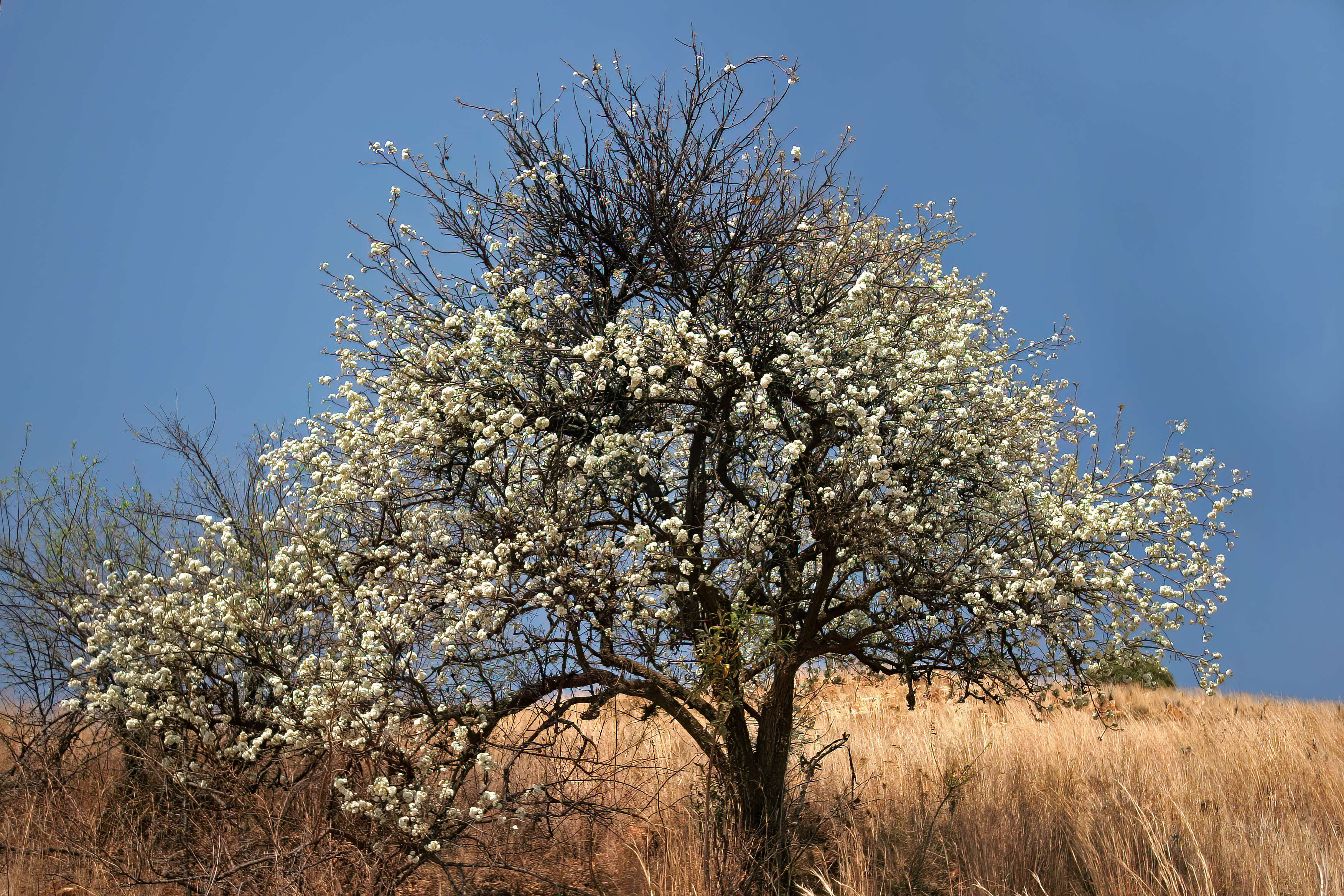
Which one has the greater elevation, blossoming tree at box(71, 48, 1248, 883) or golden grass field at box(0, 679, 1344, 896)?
blossoming tree at box(71, 48, 1248, 883)

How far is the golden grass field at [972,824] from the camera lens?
7.05m

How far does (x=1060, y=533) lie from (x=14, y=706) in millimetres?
11693

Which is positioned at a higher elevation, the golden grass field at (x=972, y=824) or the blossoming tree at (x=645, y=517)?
the blossoming tree at (x=645, y=517)

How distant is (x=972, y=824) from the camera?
8.40 m

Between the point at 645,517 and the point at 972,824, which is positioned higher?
the point at 645,517

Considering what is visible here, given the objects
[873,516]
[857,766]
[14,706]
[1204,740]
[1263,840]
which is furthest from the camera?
[1204,740]

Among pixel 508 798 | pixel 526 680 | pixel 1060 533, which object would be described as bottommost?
pixel 508 798

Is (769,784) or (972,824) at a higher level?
(769,784)

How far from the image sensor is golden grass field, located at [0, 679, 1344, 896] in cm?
705

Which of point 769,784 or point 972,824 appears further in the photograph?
point 972,824

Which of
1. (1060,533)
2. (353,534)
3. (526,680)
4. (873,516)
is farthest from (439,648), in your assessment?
(1060,533)

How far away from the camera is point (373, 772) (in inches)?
245

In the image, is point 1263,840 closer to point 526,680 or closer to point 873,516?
point 873,516

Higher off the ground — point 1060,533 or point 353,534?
point 353,534
